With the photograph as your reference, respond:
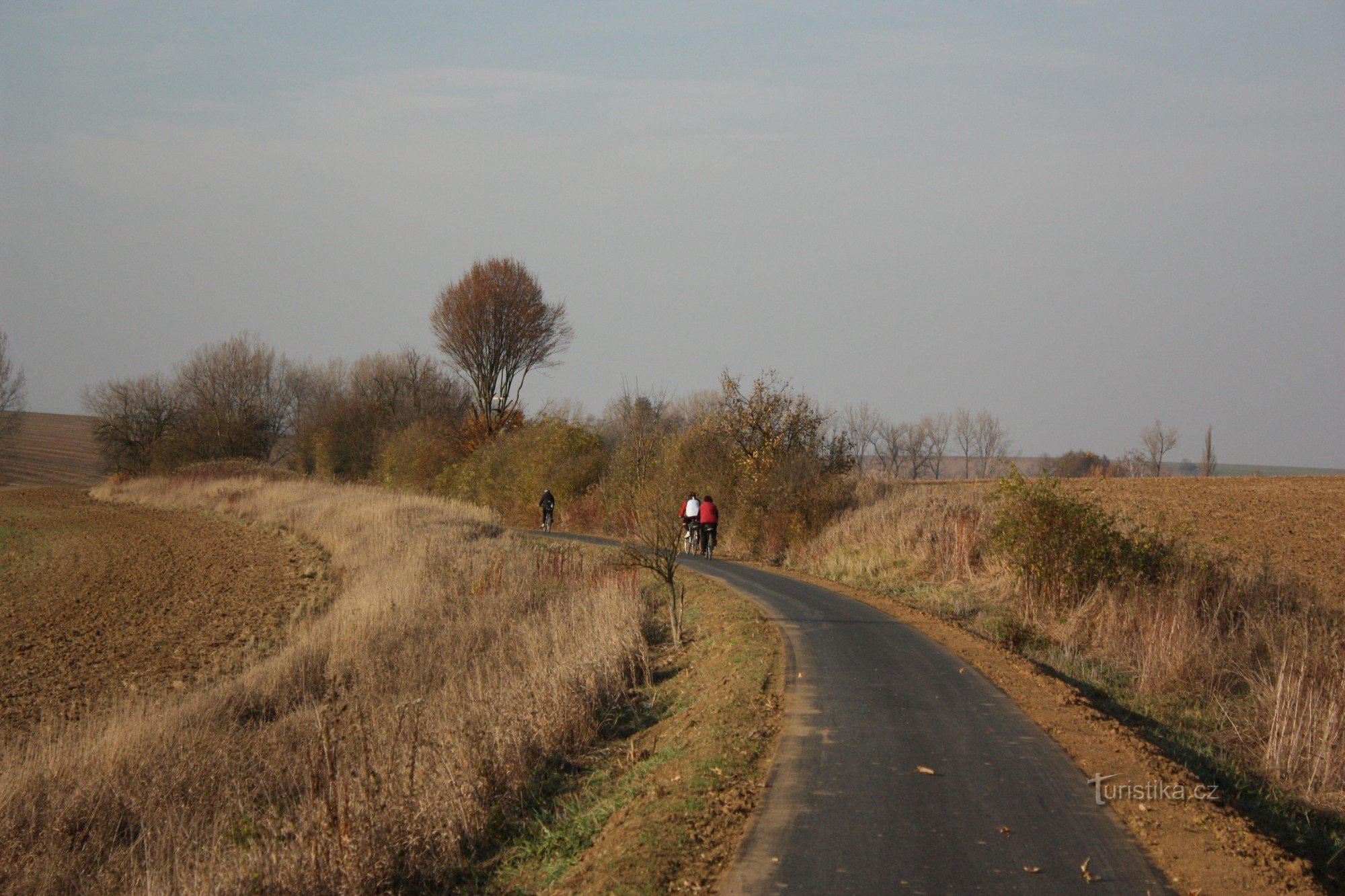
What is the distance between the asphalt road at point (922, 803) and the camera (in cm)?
520

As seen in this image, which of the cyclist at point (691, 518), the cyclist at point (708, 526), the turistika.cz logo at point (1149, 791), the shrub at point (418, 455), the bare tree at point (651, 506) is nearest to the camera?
the turistika.cz logo at point (1149, 791)

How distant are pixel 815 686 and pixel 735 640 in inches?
120

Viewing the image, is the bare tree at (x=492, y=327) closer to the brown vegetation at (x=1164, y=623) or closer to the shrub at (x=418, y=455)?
the shrub at (x=418, y=455)

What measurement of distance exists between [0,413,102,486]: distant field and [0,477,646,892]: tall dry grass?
64076 mm

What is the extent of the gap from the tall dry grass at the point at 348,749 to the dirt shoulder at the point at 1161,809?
4.76 m

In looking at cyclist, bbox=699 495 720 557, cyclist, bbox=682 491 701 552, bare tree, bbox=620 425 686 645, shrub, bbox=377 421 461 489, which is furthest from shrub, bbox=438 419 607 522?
cyclist, bbox=699 495 720 557

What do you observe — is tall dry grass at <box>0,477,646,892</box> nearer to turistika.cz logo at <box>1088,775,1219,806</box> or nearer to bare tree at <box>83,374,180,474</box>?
turistika.cz logo at <box>1088,775,1219,806</box>

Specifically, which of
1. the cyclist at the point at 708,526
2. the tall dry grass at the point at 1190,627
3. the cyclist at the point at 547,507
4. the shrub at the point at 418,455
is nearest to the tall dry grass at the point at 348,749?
the tall dry grass at the point at 1190,627

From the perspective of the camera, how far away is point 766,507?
29531mm

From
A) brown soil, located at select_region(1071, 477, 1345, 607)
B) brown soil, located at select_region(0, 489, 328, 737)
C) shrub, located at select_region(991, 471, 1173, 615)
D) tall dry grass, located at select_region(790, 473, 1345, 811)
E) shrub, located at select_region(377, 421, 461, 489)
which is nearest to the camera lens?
tall dry grass, located at select_region(790, 473, 1345, 811)

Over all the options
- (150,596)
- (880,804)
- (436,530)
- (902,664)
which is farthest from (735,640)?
(150,596)

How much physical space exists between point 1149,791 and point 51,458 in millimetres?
111305

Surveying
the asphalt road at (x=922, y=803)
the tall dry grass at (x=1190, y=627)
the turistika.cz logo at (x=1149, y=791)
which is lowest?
the asphalt road at (x=922, y=803)

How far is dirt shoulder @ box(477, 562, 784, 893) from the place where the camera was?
18.5ft
